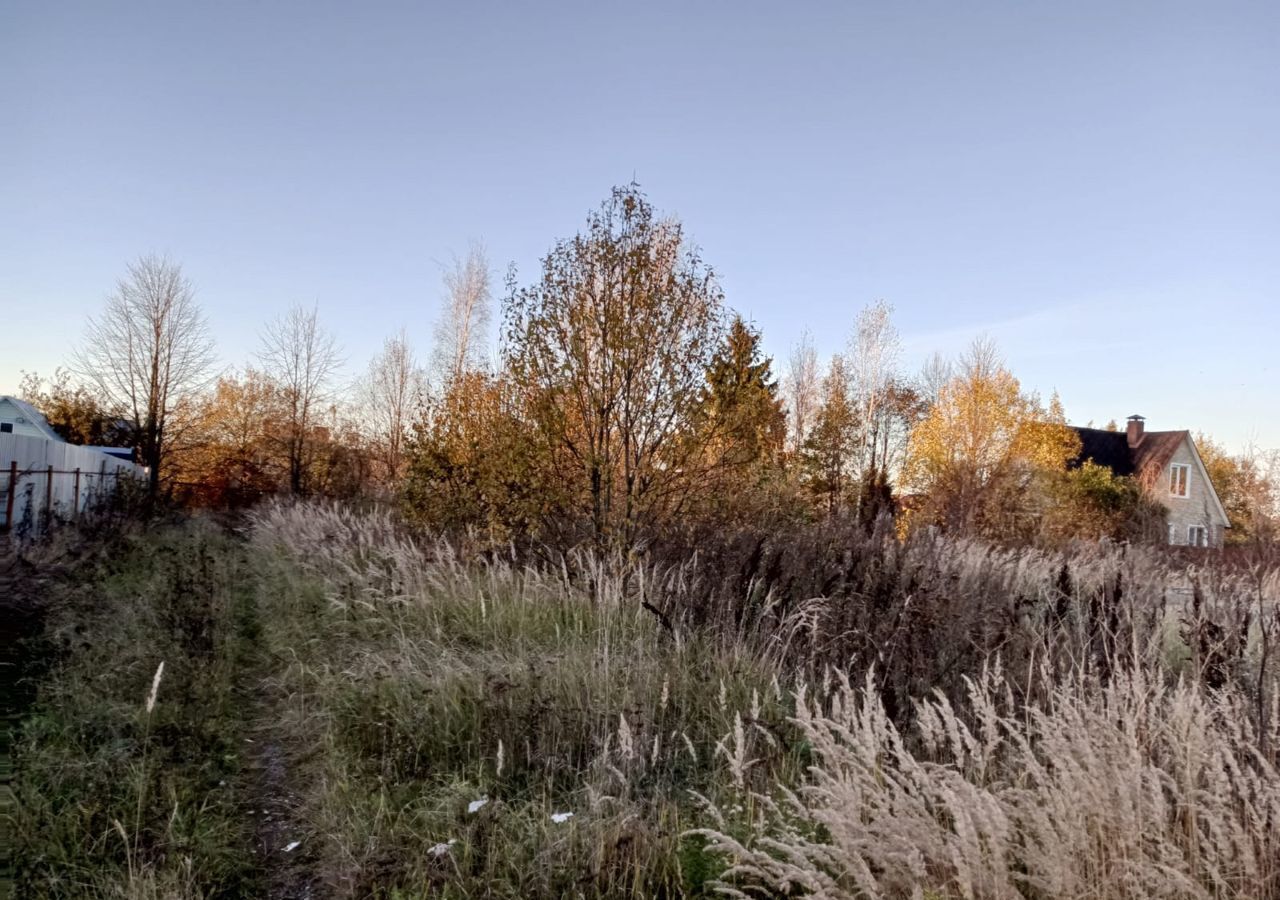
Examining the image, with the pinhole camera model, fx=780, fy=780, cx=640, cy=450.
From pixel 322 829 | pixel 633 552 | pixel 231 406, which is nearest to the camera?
pixel 322 829

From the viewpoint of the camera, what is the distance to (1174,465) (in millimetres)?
36000

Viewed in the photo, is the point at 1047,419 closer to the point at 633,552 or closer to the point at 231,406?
the point at 633,552

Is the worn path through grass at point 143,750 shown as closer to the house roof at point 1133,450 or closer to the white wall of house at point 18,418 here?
the white wall of house at point 18,418

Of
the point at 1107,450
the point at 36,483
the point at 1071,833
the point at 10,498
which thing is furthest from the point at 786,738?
the point at 1107,450

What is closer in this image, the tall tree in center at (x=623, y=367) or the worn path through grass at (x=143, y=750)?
the worn path through grass at (x=143, y=750)

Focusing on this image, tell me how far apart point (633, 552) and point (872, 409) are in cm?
2306

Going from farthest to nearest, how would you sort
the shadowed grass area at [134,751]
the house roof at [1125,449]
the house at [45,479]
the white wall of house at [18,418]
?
the house roof at [1125,449] → the white wall of house at [18,418] → the house at [45,479] → the shadowed grass area at [134,751]

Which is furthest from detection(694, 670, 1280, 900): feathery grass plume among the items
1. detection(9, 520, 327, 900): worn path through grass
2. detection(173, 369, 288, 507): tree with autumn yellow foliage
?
detection(173, 369, 288, 507): tree with autumn yellow foliage

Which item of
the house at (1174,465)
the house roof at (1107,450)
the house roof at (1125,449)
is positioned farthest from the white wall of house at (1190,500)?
the house roof at (1107,450)

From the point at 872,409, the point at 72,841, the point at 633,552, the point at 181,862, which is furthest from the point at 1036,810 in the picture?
the point at 872,409

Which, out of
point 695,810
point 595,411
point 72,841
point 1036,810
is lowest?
point 72,841

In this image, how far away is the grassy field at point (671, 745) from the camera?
229cm

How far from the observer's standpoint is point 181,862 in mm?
3299

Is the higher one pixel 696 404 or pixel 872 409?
pixel 872 409
